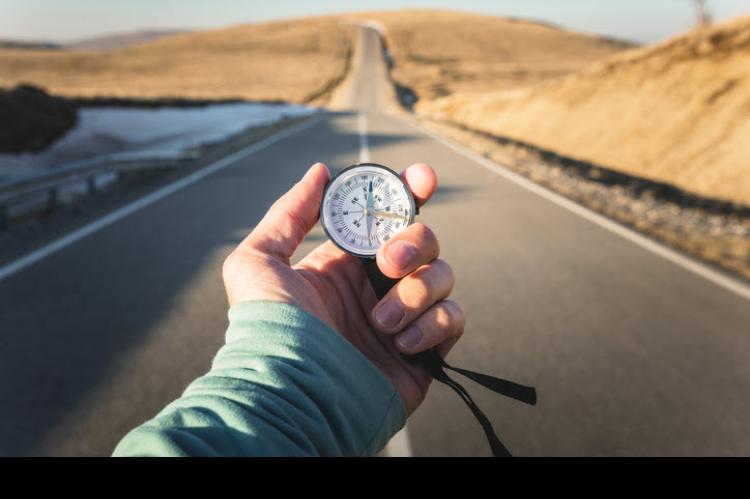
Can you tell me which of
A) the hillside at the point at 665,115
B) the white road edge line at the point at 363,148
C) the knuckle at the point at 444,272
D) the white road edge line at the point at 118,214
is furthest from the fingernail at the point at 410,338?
the hillside at the point at 665,115

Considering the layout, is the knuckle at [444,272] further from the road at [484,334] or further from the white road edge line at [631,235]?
the white road edge line at [631,235]

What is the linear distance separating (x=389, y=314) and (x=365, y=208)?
1.06 feet

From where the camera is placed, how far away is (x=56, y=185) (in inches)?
295

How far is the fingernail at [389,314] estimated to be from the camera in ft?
5.64

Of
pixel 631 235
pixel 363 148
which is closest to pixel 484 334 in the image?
pixel 631 235

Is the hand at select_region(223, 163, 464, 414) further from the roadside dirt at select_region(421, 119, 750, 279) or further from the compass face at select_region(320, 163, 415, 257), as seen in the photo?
the roadside dirt at select_region(421, 119, 750, 279)

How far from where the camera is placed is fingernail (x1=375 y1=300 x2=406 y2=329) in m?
1.72

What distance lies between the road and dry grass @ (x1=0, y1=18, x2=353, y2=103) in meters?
39.4

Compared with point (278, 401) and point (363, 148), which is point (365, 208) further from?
point (363, 148)

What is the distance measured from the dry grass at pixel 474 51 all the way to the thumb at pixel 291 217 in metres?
48.0

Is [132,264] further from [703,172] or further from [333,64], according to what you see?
[333,64]
